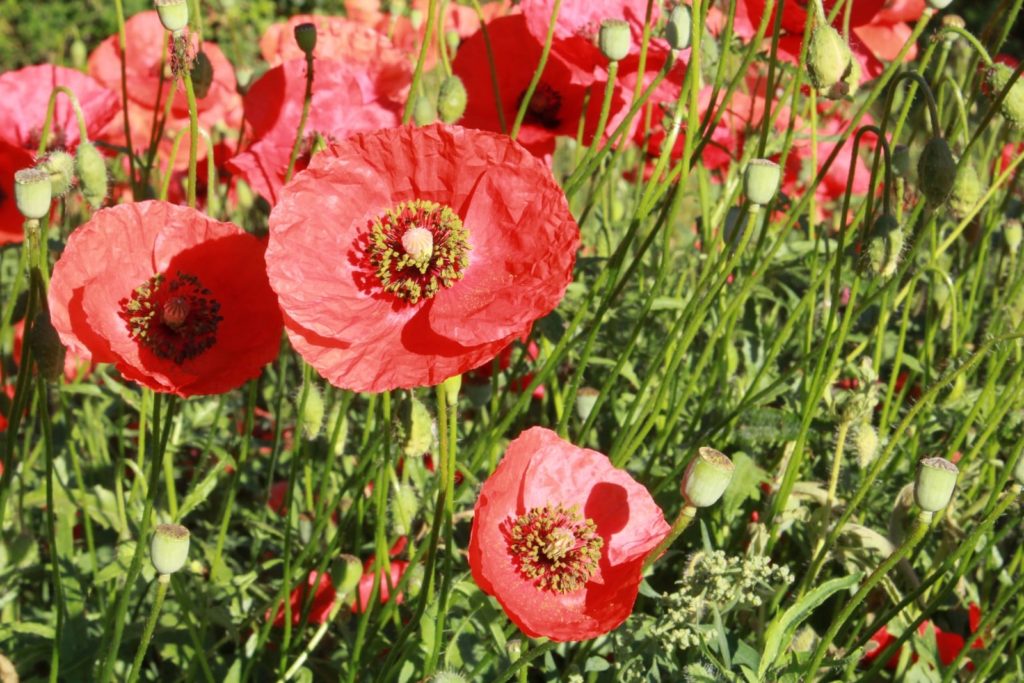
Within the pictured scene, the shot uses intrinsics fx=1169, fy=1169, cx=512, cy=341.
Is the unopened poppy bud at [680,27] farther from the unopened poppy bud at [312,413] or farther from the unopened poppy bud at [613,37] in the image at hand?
the unopened poppy bud at [312,413]

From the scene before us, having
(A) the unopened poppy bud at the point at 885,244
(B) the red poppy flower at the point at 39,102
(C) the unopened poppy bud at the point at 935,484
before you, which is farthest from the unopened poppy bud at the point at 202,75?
(C) the unopened poppy bud at the point at 935,484

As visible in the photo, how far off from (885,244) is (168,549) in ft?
2.85

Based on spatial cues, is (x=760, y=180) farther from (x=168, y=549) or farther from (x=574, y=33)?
(x=168, y=549)

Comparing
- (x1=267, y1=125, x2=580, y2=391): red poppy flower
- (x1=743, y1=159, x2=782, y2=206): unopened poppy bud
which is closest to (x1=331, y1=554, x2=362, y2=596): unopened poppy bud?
(x1=267, y1=125, x2=580, y2=391): red poppy flower

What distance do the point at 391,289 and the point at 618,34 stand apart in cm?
39

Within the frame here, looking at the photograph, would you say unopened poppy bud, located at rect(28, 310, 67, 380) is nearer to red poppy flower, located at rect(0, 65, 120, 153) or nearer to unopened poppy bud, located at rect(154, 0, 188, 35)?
unopened poppy bud, located at rect(154, 0, 188, 35)

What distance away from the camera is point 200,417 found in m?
1.97

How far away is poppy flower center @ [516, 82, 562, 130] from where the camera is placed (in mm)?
1838

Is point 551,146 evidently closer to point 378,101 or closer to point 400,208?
point 378,101

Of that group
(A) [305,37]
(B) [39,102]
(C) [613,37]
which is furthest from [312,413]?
(B) [39,102]

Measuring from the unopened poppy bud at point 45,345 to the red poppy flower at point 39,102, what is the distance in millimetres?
730

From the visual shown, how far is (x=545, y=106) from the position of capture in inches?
72.8

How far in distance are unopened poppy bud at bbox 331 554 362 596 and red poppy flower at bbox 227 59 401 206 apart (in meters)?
0.55

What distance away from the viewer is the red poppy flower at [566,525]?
3.89 ft
